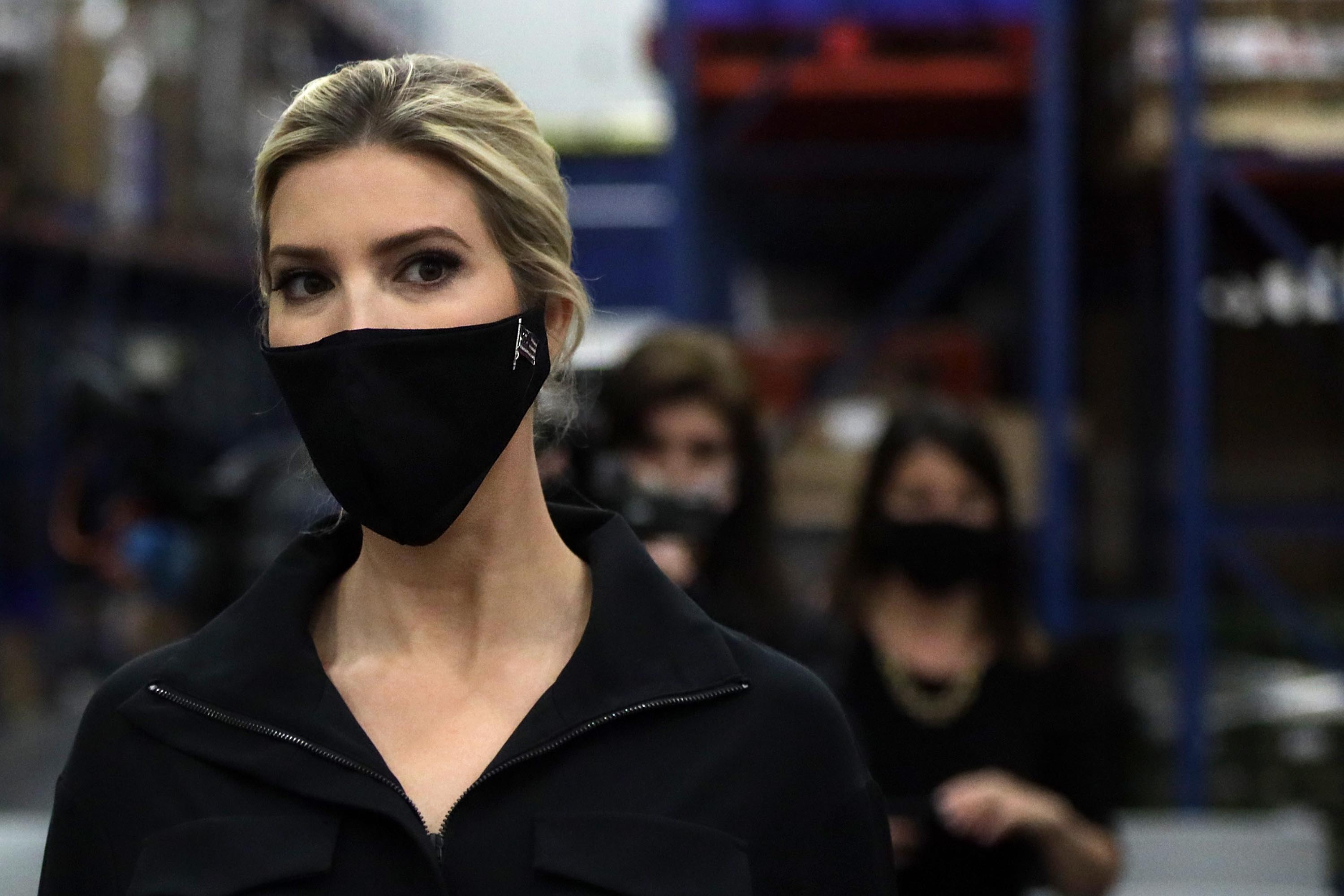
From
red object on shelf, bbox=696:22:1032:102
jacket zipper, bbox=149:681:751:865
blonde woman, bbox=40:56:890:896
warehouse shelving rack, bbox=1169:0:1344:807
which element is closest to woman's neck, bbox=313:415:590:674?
blonde woman, bbox=40:56:890:896

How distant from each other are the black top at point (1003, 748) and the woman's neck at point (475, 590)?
47.2 inches

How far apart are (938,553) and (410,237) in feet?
5.40

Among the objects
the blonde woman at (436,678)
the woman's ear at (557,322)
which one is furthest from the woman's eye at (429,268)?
the woman's ear at (557,322)

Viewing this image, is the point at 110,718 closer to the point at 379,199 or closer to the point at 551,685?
the point at 551,685

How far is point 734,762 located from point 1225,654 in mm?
5079

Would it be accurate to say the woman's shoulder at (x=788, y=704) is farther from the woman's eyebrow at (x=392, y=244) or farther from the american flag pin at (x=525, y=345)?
the woman's eyebrow at (x=392, y=244)

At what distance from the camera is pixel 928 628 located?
2.95 metres

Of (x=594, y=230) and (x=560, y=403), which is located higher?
(x=560, y=403)

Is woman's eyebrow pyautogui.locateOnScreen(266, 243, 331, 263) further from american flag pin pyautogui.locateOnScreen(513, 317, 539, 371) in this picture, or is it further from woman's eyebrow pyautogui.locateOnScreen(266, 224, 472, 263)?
american flag pin pyautogui.locateOnScreen(513, 317, 539, 371)

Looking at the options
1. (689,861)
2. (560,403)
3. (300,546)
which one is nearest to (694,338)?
(560,403)

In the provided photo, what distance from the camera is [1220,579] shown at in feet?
23.9

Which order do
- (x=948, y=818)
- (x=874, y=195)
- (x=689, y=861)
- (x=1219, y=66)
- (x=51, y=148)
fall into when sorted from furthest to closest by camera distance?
(x=51, y=148) < (x=874, y=195) < (x=1219, y=66) < (x=948, y=818) < (x=689, y=861)

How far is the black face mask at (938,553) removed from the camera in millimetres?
2861

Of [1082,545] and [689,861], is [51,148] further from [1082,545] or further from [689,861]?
[689,861]
